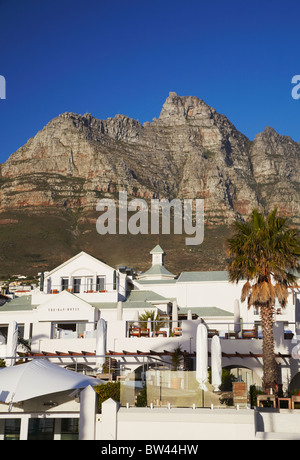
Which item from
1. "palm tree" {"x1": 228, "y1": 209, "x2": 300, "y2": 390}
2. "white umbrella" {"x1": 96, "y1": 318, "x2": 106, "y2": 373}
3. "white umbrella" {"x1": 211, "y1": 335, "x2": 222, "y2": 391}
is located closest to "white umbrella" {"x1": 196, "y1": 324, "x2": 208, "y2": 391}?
"white umbrella" {"x1": 211, "y1": 335, "x2": 222, "y2": 391}

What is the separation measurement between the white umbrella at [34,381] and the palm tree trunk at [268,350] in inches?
411

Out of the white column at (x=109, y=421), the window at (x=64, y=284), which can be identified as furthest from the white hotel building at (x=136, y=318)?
the white column at (x=109, y=421)

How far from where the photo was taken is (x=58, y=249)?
5374 inches

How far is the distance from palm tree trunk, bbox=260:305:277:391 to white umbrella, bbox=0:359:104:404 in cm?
1044

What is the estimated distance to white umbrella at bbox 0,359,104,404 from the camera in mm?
16644

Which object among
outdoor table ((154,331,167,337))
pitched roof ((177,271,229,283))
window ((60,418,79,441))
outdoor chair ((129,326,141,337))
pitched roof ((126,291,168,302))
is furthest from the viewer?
pitched roof ((177,271,229,283))

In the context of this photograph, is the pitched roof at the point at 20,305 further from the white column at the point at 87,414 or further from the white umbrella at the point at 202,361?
the white column at the point at 87,414

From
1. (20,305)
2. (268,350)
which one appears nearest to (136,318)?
(268,350)

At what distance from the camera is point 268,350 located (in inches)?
1040

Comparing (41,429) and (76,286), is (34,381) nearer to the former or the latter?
(41,429)

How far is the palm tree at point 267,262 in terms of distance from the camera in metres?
26.1

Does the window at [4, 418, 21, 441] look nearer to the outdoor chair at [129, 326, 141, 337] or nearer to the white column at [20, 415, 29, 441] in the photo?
the white column at [20, 415, 29, 441]

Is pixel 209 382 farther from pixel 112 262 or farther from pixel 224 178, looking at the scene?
pixel 224 178

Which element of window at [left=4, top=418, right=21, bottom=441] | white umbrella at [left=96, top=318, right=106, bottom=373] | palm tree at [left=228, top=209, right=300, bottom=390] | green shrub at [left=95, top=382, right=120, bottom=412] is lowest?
window at [left=4, top=418, right=21, bottom=441]
